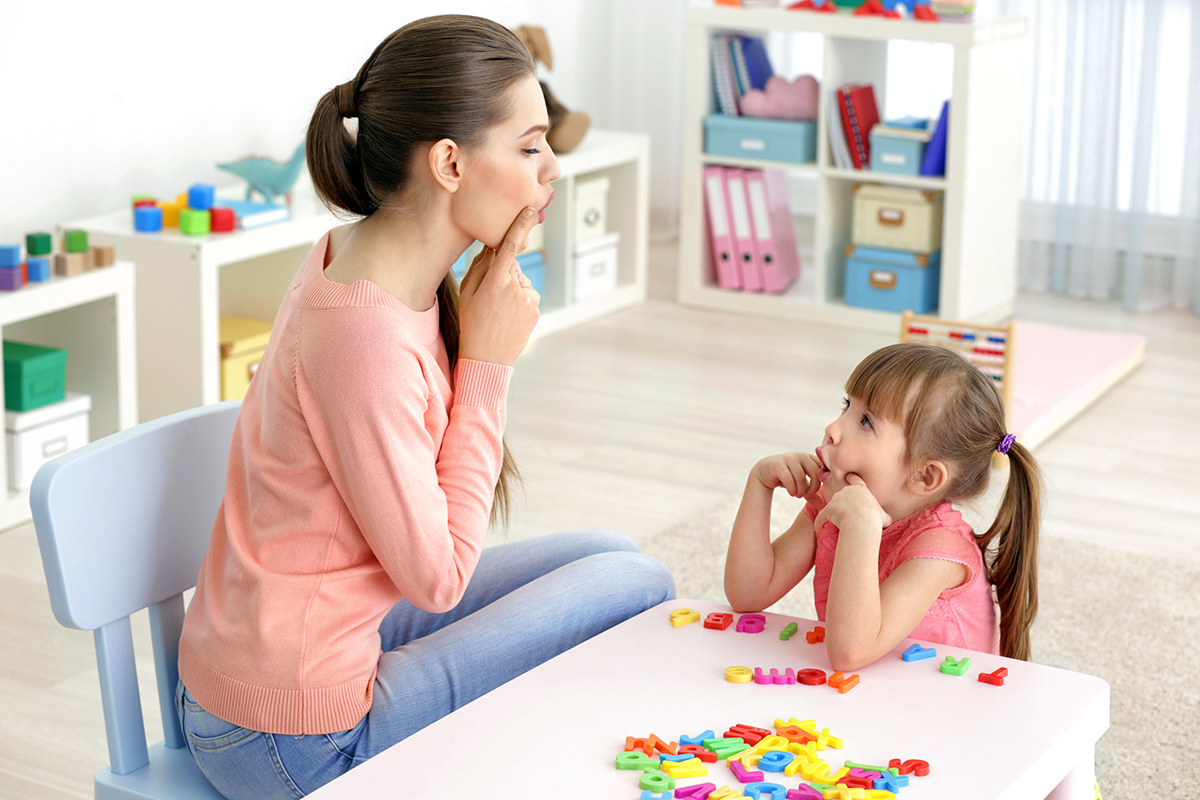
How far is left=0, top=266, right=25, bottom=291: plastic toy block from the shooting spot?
2482mm

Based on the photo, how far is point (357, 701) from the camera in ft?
3.72

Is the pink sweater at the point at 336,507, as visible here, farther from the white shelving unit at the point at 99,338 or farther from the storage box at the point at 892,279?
the storage box at the point at 892,279

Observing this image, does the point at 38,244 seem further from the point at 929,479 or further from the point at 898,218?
the point at 898,218

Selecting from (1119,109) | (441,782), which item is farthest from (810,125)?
(441,782)

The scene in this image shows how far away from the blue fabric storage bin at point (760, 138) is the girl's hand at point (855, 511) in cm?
281

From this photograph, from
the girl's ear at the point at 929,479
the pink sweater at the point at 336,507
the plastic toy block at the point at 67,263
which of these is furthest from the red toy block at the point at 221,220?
the girl's ear at the point at 929,479

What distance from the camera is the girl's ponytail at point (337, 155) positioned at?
1176 mm

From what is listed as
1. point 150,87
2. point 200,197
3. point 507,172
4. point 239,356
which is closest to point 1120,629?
point 507,172

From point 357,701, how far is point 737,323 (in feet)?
9.73

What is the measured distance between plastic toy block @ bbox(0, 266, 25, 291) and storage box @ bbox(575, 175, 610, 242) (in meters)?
1.74

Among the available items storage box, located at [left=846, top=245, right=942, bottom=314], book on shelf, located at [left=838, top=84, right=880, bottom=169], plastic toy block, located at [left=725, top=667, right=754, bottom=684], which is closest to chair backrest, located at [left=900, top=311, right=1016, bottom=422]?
storage box, located at [left=846, top=245, right=942, bottom=314]

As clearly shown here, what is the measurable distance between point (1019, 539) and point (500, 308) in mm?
527

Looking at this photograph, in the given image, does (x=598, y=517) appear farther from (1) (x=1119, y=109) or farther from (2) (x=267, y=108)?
(1) (x=1119, y=109)

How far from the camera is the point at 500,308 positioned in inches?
46.6
